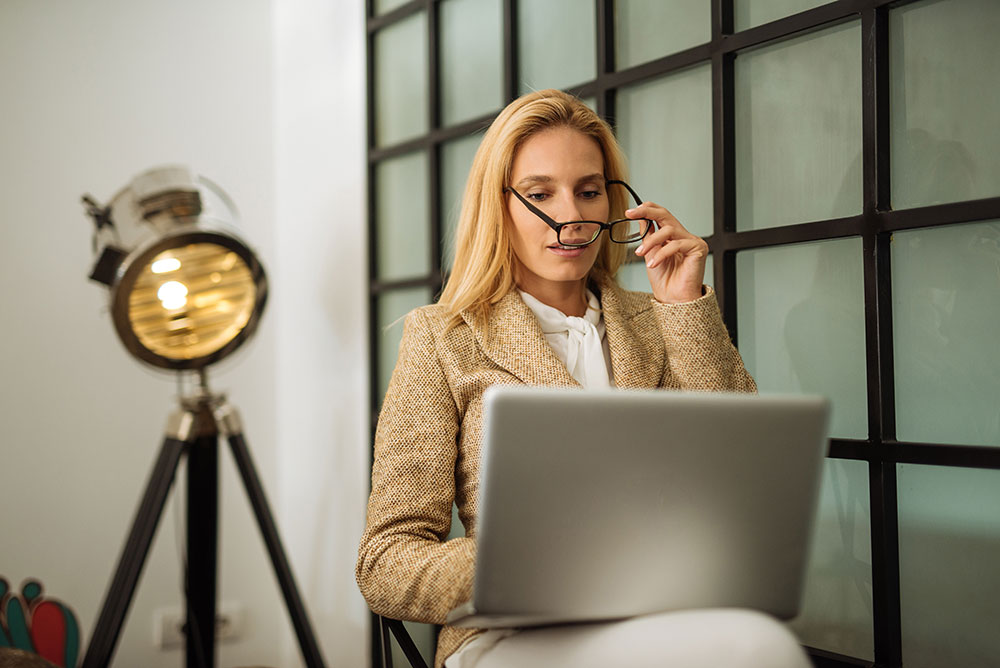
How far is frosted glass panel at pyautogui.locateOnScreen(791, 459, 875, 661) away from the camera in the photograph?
60.2 inches

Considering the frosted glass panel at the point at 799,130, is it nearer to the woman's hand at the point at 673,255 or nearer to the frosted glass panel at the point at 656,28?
the frosted glass panel at the point at 656,28

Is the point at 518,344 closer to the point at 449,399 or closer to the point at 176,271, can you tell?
the point at 449,399

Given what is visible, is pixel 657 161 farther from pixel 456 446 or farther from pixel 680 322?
pixel 456 446

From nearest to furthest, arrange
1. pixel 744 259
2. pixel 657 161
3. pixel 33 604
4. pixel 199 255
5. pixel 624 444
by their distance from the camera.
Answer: pixel 624 444 < pixel 744 259 < pixel 657 161 < pixel 199 255 < pixel 33 604

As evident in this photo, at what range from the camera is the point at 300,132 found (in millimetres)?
2811

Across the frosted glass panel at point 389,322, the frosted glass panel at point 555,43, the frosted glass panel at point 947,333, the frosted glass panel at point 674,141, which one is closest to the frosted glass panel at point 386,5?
the frosted glass panel at point 555,43

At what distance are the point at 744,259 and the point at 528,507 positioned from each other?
37.0 inches

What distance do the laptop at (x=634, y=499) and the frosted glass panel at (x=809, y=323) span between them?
58 cm

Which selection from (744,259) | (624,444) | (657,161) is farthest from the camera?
(657,161)

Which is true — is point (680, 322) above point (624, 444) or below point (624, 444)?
above

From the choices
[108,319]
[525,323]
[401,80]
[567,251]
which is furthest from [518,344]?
[108,319]

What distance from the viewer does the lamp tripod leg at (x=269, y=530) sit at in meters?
2.21

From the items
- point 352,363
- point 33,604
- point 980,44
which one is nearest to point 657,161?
point 980,44

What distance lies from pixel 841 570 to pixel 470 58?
1527mm
